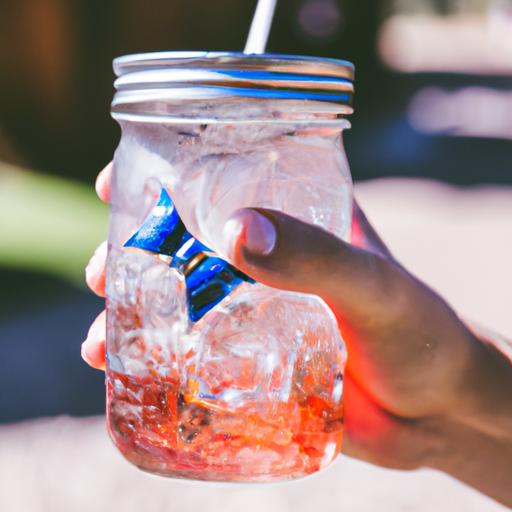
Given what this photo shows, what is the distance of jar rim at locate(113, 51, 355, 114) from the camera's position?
1.23 metres

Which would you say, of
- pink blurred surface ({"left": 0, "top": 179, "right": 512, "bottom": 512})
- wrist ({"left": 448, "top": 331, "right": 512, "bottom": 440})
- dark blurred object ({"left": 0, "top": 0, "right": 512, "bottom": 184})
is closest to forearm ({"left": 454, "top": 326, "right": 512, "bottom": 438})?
wrist ({"left": 448, "top": 331, "right": 512, "bottom": 440})

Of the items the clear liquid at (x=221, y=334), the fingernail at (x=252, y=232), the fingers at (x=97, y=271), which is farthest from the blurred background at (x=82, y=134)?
the fingernail at (x=252, y=232)

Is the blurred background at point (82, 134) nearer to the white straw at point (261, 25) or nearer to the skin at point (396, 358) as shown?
the skin at point (396, 358)

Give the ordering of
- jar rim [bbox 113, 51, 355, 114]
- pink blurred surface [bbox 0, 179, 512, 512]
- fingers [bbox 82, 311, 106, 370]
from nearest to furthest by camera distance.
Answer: jar rim [bbox 113, 51, 355, 114] → fingers [bbox 82, 311, 106, 370] → pink blurred surface [bbox 0, 179, 512, 512]

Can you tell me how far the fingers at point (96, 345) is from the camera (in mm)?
1730

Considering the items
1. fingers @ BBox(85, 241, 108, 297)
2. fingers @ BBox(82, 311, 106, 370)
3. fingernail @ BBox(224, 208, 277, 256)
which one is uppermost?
fingernail @ BBox(224, 208, 277, 256)

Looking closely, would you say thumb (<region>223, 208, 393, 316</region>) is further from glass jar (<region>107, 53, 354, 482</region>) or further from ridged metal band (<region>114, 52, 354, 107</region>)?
ridged metal band (<region>114, 52, 354, 107</region>)

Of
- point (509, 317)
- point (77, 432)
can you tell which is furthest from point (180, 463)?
point (509, 317)

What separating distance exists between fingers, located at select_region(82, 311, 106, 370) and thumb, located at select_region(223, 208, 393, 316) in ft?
1.54

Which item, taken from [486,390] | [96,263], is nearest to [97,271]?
[96,263]

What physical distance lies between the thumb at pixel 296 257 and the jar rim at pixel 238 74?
153mm

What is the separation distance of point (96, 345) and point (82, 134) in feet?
18.3

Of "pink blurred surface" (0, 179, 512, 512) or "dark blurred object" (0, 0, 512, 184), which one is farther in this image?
"dark blurred object" (0, 0, 512, 184)

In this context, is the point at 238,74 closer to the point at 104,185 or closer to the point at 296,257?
the point at 296,257
